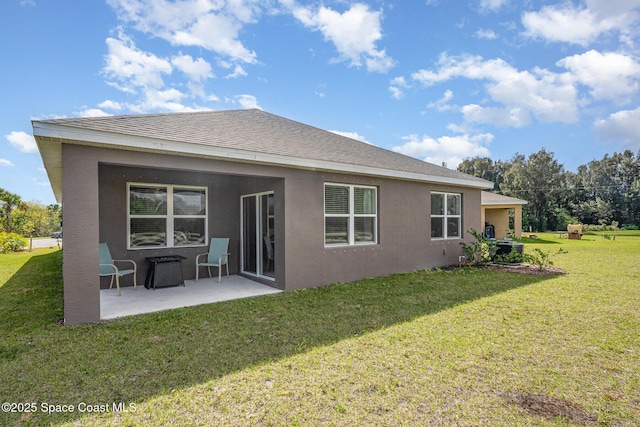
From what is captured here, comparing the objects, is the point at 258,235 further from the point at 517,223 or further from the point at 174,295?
the point at 517,223

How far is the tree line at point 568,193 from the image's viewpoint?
33.0m

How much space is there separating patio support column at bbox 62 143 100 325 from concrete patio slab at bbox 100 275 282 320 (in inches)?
16.6

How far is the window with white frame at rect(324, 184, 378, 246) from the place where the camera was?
7461 millimetres

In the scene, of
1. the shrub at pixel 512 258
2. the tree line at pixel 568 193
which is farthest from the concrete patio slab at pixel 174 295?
the tree line at pixel 568 193

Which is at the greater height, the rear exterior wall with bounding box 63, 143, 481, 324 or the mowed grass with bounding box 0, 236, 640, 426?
the rear exterior wall with bounding box 63, 143, 481, 324

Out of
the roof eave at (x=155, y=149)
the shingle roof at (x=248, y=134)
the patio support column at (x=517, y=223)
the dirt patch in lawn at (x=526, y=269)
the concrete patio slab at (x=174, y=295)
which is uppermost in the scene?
the shingle roof at (x=248, y=134)

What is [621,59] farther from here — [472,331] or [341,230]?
[472,331]

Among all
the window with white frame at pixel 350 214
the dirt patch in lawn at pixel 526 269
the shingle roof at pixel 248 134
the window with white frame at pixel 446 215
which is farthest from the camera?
the window with white frame at pixel 446 215

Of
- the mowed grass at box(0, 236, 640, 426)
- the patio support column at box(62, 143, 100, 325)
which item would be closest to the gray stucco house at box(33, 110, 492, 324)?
the patio support column at box(62, 143, 100, 325)

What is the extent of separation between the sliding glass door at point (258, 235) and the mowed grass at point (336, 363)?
5.64 feet

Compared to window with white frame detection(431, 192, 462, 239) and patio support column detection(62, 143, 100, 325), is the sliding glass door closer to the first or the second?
patio support column detection(62, 143, 100, 325)

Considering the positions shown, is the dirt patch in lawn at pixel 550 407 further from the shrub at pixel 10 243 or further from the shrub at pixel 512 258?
the shrub at pixel 10 243

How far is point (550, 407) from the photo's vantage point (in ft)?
8.46

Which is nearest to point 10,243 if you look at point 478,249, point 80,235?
point 80,235
